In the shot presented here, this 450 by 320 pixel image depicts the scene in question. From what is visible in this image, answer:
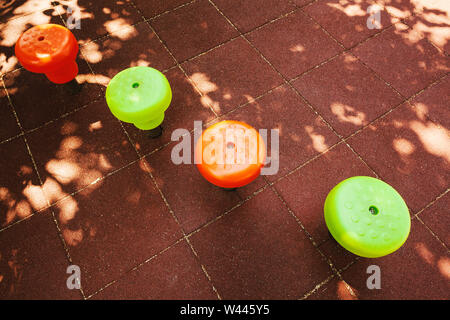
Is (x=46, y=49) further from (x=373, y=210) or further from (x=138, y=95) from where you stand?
(x=373, y=210)

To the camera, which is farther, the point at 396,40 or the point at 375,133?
the point at 396,40

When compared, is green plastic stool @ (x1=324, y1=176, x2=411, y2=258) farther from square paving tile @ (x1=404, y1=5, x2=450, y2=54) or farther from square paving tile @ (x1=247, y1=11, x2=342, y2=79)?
square paving tile @ (x1=404, y1=5, x2=450, y2=54)

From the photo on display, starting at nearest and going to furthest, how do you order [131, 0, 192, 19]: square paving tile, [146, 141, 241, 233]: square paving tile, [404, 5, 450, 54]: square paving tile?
[146, 141, 241, 233]: square paving tile, [404, 5, 450, 54]: square paving tile, [131, 0, 192, 19]: square paving tile

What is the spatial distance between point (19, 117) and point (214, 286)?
14.1 feet

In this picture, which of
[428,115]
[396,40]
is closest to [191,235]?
[428,115]

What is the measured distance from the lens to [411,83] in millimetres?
5367

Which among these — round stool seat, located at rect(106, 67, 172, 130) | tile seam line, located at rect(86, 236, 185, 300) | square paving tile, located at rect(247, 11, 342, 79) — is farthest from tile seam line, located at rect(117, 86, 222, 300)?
square paving tile, located at rect(247, 11, 342, 79)

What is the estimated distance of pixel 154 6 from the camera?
20.5 feet

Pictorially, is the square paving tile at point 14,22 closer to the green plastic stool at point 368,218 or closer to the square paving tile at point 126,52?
the square paving tile at point 126,52

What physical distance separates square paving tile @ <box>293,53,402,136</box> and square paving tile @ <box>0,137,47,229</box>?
461cm

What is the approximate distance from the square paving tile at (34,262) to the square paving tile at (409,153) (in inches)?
185

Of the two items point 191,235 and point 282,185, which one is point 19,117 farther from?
point 282,185

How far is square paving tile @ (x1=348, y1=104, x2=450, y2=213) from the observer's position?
14.7ft
